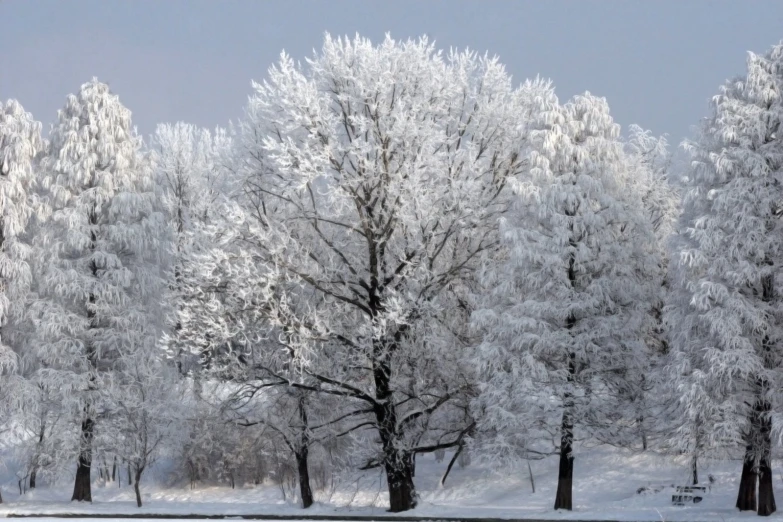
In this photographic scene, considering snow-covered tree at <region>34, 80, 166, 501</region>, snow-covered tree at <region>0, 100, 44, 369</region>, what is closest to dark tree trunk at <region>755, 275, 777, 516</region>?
snow-covered tree at <region>34, 80, 166, 501</region>

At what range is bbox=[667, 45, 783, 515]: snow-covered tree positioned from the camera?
68.5 ft

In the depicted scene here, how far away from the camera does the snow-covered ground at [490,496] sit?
24.0m

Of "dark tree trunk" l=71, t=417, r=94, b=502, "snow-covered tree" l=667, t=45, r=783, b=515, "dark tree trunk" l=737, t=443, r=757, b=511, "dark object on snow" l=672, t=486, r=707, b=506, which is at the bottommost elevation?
"dark object on snow" l=672, t=486, r=707, b=506

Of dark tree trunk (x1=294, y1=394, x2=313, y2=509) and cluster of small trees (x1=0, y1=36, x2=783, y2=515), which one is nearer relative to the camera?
cluster of small trees (x1=0, y1=36, x2=783, y2=515)

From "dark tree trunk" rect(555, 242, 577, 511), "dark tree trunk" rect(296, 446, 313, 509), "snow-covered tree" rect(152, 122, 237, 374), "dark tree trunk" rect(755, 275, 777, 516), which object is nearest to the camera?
"dark tree trunk" rect(755, 275, 777, 516)

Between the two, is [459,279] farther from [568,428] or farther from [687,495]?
[687,495]

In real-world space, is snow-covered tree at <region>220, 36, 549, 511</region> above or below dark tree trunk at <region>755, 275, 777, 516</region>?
above

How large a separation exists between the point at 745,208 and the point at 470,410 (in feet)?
29.2

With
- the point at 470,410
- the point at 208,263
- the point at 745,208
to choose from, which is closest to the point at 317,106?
the point at 208,263

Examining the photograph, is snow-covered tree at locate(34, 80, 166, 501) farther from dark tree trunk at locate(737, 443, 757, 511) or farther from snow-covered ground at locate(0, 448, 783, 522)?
dark tree trunk at locate(737, 443, 757, 511)

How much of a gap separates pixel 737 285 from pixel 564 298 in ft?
14.3

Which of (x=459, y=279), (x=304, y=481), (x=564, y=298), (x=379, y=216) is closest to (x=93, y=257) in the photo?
(x=304, y=481)

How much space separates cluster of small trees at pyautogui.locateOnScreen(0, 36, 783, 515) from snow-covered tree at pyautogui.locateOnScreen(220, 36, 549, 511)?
0.07 meters

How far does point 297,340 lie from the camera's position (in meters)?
21.1
